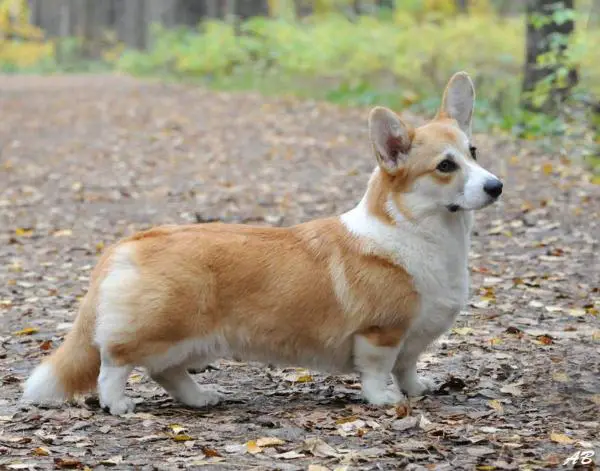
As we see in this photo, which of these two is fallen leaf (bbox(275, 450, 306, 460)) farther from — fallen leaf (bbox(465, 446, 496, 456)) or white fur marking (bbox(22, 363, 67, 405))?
white fur marking (bbox(22, 363, 67, 405))

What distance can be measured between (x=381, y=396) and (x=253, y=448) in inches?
33.7

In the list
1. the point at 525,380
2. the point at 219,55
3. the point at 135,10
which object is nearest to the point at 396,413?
the point at 525,380

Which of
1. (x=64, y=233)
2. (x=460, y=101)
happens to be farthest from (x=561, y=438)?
(x=64, y=233)

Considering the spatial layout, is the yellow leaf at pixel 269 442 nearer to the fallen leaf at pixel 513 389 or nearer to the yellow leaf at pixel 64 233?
the fallen leaf at pixel 513 389

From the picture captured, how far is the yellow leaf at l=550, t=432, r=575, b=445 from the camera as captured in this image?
4044 millimetres

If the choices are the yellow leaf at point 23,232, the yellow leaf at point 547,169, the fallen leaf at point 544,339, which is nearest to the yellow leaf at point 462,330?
the fallen leaf at point 544,339

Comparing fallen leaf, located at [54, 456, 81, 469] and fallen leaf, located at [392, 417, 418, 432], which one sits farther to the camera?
fallen leaf, located at [392, 417, 418, 432]

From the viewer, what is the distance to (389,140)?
15.4 ft

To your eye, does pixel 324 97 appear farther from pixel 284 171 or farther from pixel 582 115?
pixel 582 115

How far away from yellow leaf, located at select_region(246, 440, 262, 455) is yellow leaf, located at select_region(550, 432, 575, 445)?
1.16 m

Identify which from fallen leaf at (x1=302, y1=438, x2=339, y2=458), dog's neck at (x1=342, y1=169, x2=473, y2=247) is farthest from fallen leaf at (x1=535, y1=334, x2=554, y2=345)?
fallen leaf at (x1=302, y1=438, x2=339, y2=458)

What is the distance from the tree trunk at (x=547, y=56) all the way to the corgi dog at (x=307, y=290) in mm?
8573

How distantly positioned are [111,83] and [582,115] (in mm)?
20297

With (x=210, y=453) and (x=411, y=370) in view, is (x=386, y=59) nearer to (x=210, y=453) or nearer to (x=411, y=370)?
(x=411, y=370)
